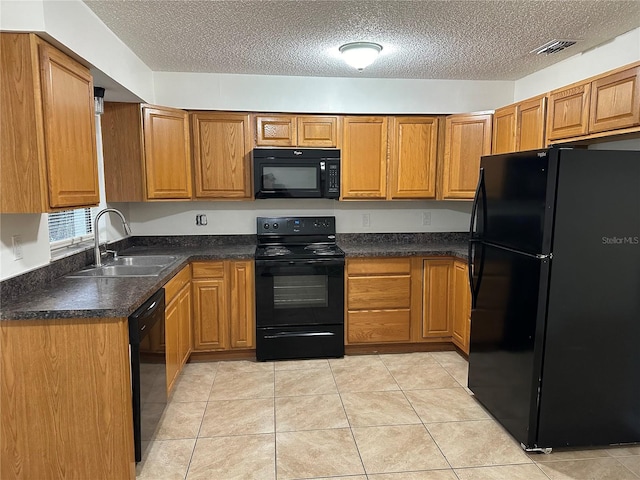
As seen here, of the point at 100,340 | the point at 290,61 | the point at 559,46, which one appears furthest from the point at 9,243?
the point at 559,46

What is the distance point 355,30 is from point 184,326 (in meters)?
2.38

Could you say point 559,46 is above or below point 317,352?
above

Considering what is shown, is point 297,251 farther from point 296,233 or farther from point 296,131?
point 296,131

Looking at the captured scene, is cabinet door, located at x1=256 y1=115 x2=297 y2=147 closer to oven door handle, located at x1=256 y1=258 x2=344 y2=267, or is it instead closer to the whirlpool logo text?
oven door handle, located at x1=256 y1=258 x2=344 y2=267

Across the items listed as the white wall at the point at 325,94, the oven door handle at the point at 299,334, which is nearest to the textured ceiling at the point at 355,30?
the white wall at the point at 325,94

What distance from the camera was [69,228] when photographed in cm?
281

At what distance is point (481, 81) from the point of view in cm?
386

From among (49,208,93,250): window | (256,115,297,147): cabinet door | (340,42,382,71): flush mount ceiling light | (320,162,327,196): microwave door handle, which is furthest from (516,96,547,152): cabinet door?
(49,208,93,250): window

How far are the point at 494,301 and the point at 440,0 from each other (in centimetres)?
174

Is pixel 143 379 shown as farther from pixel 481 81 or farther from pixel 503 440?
pixel 481 81

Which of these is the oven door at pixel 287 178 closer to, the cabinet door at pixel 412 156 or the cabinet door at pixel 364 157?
the cabinet door at pixel 364 157

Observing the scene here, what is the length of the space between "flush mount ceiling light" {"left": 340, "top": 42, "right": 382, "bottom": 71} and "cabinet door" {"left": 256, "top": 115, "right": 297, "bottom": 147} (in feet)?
2.91

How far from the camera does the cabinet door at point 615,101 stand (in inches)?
87.0

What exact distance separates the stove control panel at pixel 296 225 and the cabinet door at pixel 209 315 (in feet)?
2.35
